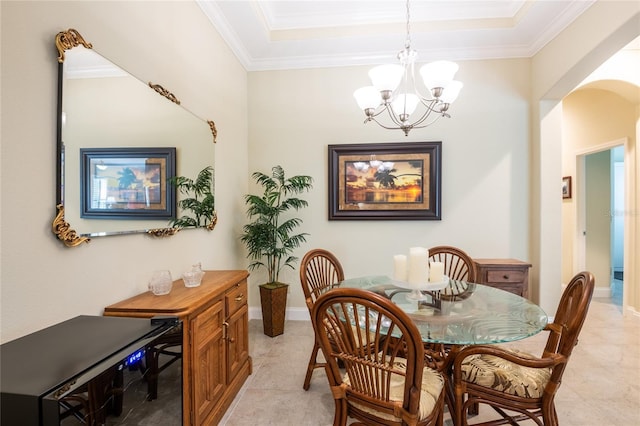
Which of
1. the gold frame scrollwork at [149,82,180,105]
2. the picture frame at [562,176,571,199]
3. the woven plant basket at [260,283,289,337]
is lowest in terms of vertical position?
the woven plant basket at [260,283,289,337]

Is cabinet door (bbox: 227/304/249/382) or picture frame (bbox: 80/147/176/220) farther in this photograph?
cabinet door (bbox: 227/304/249/382)

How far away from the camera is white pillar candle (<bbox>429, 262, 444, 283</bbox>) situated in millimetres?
1872

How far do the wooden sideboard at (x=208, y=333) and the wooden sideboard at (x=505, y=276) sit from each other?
7.91ft

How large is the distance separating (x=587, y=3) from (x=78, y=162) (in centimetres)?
394

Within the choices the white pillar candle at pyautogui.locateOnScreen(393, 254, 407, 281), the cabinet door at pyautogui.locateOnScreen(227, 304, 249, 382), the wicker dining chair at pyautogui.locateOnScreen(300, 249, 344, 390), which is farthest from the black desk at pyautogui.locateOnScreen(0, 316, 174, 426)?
the white pillar candle at pyautogui.locateOnScreen(393, 254, 407, 281)

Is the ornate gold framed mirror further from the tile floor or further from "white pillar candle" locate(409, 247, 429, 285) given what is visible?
"white pillar candle" locate(409, 247, 429, 285)

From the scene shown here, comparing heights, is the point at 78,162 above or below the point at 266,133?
below

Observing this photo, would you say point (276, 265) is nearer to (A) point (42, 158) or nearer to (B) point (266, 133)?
(B) point (266, 133)

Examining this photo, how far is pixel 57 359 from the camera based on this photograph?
35.3 inches

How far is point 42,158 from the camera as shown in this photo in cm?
122

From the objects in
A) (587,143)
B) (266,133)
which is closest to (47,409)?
(266,133)

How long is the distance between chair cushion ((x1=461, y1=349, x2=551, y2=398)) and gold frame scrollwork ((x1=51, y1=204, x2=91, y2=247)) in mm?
2027

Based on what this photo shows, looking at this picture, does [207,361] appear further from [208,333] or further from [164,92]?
[164,92]

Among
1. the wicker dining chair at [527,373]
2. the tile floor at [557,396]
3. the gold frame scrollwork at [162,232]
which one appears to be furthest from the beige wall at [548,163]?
the gold frame scrollwork at [162,232]
